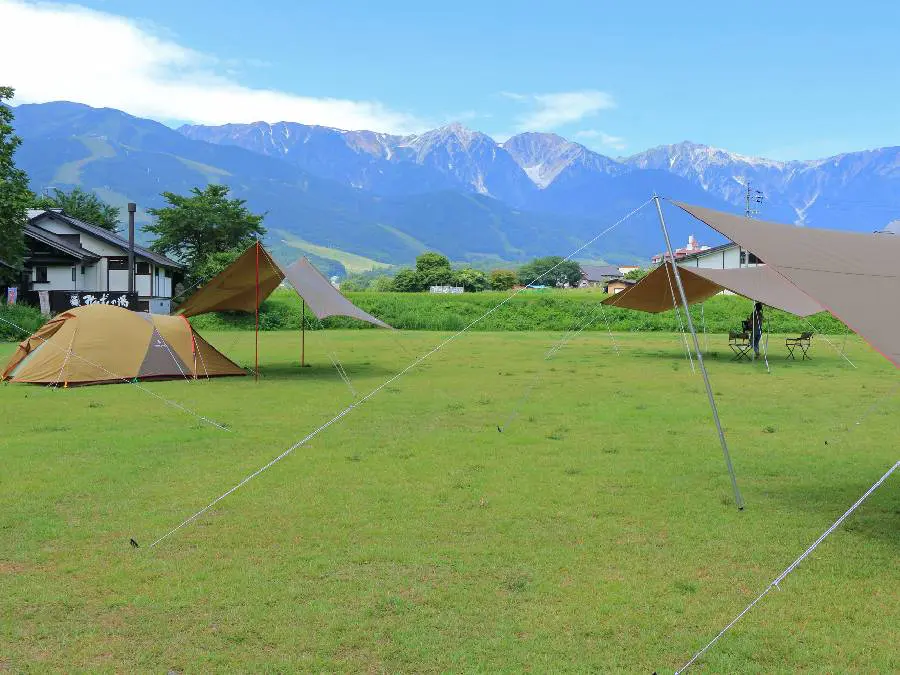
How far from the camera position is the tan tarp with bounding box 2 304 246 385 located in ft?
50.1

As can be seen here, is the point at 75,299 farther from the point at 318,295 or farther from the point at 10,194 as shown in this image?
the point at 318,295

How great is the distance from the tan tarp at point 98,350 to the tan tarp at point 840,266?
11.4 m

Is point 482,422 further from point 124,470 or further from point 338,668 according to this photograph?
point 338,668

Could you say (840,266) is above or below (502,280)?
below

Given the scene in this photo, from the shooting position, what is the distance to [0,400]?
42.9 feet

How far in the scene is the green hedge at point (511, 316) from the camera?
40688 millimetres

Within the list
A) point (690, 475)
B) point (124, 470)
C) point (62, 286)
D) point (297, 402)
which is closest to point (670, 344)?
point (297, 402)

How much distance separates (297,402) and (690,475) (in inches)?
279

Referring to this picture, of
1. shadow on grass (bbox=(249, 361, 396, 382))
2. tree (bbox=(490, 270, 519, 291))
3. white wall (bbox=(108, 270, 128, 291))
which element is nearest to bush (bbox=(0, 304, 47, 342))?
shadow on grass (bbox=(249, 361, 396, 382))

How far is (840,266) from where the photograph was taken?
6.70 m

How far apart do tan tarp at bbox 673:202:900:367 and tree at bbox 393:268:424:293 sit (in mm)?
80966

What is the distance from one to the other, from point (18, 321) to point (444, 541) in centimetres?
2878

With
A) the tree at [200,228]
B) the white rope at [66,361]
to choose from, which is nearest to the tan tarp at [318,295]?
the white rope at [66,361]

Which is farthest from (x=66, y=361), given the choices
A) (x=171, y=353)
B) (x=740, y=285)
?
(x=740, y=285)
